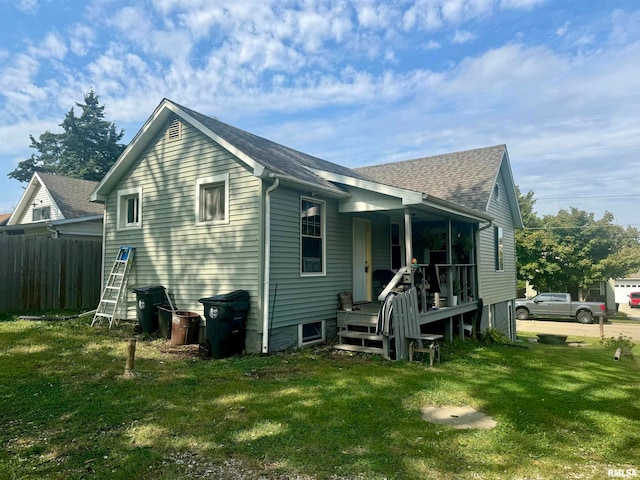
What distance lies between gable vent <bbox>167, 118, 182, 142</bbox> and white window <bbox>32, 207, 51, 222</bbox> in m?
15.7

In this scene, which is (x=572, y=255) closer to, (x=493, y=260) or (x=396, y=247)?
(x=493, y=260)

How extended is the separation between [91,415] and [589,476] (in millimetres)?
4741

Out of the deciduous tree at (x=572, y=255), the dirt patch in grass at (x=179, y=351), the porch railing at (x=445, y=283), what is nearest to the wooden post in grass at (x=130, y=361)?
the dirt patch in grass at (x=179, y=351)

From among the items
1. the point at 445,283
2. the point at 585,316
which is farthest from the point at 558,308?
the point at 445,283

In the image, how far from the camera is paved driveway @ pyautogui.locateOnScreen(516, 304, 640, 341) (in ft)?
62.5

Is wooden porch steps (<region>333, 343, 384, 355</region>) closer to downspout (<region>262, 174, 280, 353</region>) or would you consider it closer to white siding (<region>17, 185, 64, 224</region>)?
downspout (<region>262, 174, 280, 353</region>)

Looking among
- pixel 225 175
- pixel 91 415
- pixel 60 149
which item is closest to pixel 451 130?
pixel 225 175

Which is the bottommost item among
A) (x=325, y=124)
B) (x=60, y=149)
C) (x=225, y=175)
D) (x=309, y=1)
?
(x=225, y=175)

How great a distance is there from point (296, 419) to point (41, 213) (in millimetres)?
22970

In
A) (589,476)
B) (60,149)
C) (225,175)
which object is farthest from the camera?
(60,149)

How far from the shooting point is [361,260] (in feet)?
35.2

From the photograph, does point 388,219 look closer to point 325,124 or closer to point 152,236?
point 152,236

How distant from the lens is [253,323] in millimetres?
7777

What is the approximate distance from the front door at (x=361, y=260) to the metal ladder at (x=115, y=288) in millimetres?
5645
